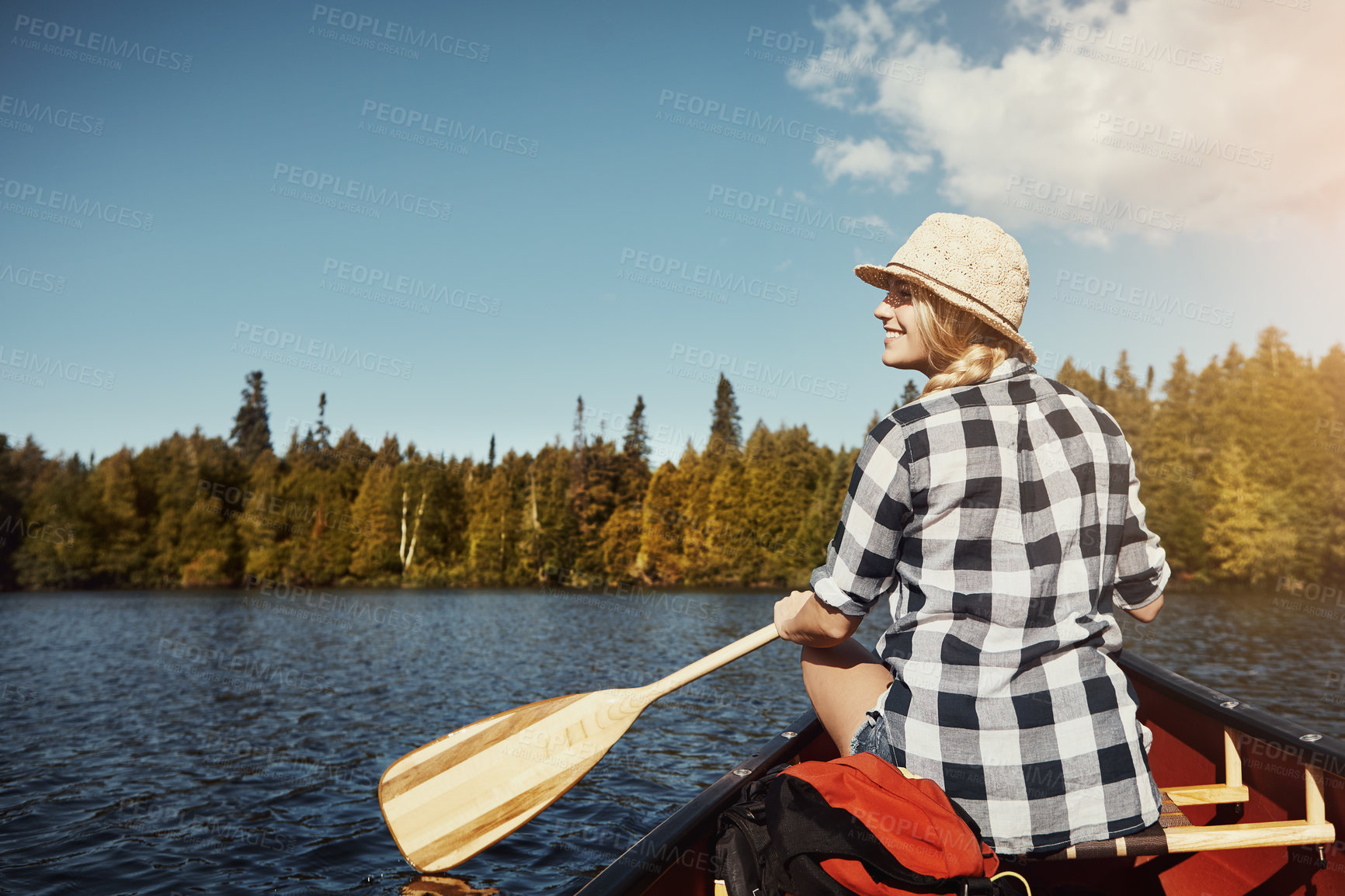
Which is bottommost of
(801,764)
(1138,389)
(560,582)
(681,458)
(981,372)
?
(560,582)

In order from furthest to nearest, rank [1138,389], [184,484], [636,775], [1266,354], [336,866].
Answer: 1. [184,484]
2. [1138,389]
3. [1266,354]
4. [636,775]
5. [336,866]

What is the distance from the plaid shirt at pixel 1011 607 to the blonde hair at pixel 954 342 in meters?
0.10

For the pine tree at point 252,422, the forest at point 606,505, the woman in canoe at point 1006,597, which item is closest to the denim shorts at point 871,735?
the woman in canoe at point 1006,597

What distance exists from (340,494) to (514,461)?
12175mm

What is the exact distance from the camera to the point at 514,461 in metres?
57.8

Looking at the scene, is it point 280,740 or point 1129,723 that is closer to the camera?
point 1129,723

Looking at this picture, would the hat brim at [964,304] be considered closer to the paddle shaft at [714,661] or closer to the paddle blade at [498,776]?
the paddle shaft at [714,661]

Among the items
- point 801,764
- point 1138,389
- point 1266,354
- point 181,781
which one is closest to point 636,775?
point 181,781

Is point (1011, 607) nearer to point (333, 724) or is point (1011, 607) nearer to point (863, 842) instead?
point (863, 842)

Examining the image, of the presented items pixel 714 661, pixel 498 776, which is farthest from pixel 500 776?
pixel 714 661

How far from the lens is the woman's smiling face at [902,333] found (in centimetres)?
194

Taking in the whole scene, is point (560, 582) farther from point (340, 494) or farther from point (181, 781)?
point (181, 781)

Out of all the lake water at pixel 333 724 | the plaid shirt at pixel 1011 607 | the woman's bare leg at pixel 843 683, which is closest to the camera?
the plaid shirt at pixel 1011 607

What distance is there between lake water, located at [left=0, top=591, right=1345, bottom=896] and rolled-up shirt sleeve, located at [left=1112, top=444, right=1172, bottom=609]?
421cm
